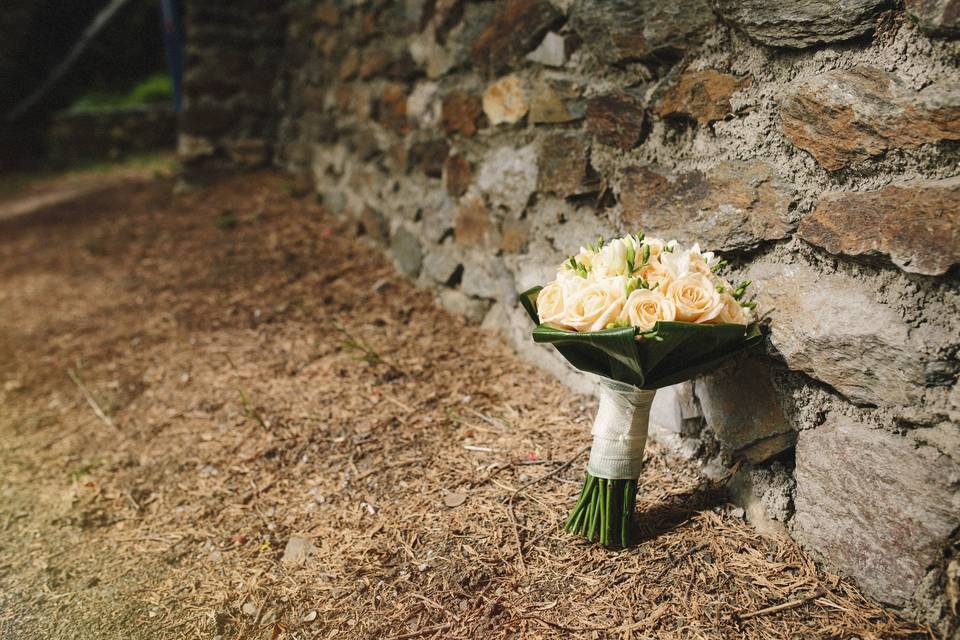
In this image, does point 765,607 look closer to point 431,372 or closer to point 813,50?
point 813,50

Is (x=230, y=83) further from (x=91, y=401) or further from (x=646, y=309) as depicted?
(x=646, y=309)

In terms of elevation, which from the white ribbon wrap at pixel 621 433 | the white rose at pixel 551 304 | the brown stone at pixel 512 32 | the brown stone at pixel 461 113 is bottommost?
the white ribbon wrap at pixel 621 433

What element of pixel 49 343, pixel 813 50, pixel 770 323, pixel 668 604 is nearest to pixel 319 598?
pixel 668 604

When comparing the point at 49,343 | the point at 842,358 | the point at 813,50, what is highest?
the point at 813,50

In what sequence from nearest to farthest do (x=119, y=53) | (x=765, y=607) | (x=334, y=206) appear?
(x=765, y=607) → (x=334, y=206) → (x=119, y=53)

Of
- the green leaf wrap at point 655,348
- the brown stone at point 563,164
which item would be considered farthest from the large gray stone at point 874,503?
the brown stone at point 563,164

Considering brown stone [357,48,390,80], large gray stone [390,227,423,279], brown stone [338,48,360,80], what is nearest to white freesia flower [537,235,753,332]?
large gray stone [390,227,423,279]

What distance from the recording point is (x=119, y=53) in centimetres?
863

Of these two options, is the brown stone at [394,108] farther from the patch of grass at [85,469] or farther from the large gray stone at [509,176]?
the patch of grass at [85,469]

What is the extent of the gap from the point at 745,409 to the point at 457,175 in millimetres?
1723

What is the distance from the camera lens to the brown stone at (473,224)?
110 inches

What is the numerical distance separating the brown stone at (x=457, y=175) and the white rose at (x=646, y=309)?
1582mm

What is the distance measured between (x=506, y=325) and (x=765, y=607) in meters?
1.53

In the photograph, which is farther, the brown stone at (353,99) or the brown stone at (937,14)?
the brown stone at (353,99)
